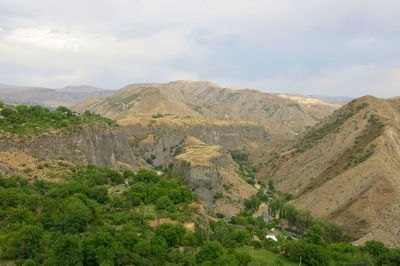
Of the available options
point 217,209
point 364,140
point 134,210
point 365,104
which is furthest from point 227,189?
point 365,104

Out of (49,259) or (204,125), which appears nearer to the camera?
(49,259)

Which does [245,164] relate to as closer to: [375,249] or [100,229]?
[375,249]

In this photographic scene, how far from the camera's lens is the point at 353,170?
60844 mm

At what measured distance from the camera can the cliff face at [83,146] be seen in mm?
40031

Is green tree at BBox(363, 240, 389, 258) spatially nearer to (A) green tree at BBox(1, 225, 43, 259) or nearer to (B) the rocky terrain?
(B) the rocky terrain

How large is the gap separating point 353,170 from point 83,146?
57.4 metres

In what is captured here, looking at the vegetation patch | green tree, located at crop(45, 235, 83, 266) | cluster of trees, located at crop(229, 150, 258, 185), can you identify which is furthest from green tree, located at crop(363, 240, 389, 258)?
cluster of trees, located at crop(229, 150, 258, 185)

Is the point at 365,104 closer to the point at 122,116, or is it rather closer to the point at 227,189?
the point at 227,189

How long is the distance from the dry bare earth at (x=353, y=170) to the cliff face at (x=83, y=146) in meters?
42.8

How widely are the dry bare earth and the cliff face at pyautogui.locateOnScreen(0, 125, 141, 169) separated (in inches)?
1685

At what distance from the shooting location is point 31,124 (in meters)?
45.1

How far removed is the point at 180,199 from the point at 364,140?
56903 mm

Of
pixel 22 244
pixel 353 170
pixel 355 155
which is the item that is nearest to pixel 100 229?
pixel 22 244

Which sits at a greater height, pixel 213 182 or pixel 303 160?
pixel 303 160
